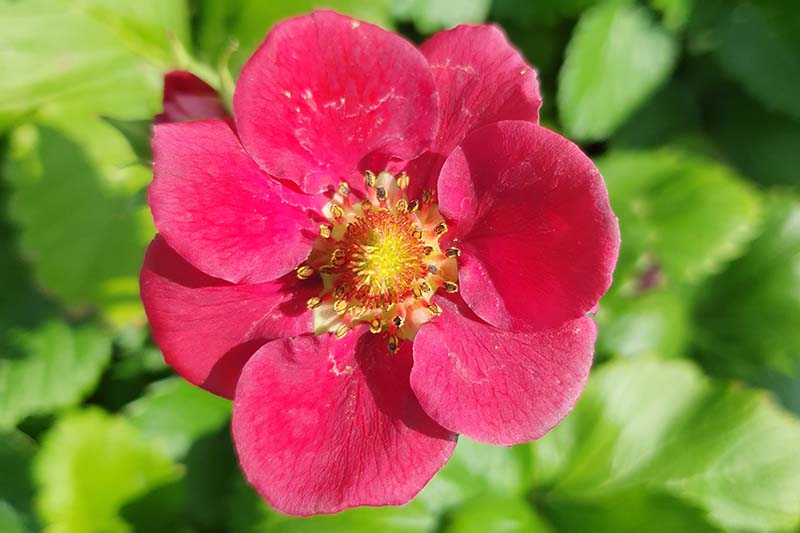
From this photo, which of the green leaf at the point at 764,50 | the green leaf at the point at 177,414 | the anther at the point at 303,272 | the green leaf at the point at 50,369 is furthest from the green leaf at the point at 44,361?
the green leaf at the point at 764,50

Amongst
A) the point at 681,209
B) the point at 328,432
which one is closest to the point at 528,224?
the point at 328,432

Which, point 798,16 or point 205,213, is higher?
point 205,213

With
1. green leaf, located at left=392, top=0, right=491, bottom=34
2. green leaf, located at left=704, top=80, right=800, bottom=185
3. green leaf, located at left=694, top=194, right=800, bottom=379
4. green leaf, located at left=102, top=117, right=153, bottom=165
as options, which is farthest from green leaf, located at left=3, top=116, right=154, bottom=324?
green leaf, located at left=704, top=80, right=800, bottom=185

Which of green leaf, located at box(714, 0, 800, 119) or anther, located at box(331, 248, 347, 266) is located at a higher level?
anther, located at box(331, 248, 347, 266)

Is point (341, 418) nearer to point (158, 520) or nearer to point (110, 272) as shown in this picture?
point (158, 520)

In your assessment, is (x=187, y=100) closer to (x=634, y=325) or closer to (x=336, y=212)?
(x=336, y=212)

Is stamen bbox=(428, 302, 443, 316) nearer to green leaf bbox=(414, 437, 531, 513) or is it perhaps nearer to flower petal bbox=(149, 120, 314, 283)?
flower petal bbox=(149, 120, 314, 283)

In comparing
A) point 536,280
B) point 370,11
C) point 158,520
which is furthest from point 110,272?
point 536,280
